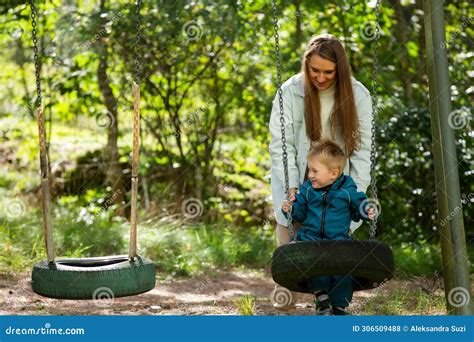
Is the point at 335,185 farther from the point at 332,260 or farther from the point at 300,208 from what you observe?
the point at 332,260

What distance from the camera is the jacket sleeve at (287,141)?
404cm

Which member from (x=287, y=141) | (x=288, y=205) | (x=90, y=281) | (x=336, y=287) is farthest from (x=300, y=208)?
(x=90, y=281)

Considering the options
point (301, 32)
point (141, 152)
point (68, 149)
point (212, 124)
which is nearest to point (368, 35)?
point (301, 32)

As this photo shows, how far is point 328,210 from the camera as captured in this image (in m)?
3.67

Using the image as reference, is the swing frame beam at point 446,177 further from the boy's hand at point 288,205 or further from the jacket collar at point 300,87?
the boy's hand at point 288,205

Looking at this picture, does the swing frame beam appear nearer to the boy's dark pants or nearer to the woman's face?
the woman's face

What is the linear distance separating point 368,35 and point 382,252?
4.64 meters

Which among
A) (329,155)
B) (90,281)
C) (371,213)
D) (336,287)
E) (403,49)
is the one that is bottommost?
(336,287)

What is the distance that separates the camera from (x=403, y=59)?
27.6 ft

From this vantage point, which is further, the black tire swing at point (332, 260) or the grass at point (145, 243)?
the grass at point (145, 243)

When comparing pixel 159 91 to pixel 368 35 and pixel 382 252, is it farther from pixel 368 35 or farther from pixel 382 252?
pixel 382 252

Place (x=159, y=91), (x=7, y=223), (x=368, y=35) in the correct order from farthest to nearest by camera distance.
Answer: (x=159, y=91) < (x=368, y=35) < (x=7, y=223)

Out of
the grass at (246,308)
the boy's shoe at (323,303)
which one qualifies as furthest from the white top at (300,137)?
the grass at (246,308)

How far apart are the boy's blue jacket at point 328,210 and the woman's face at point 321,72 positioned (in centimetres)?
54
